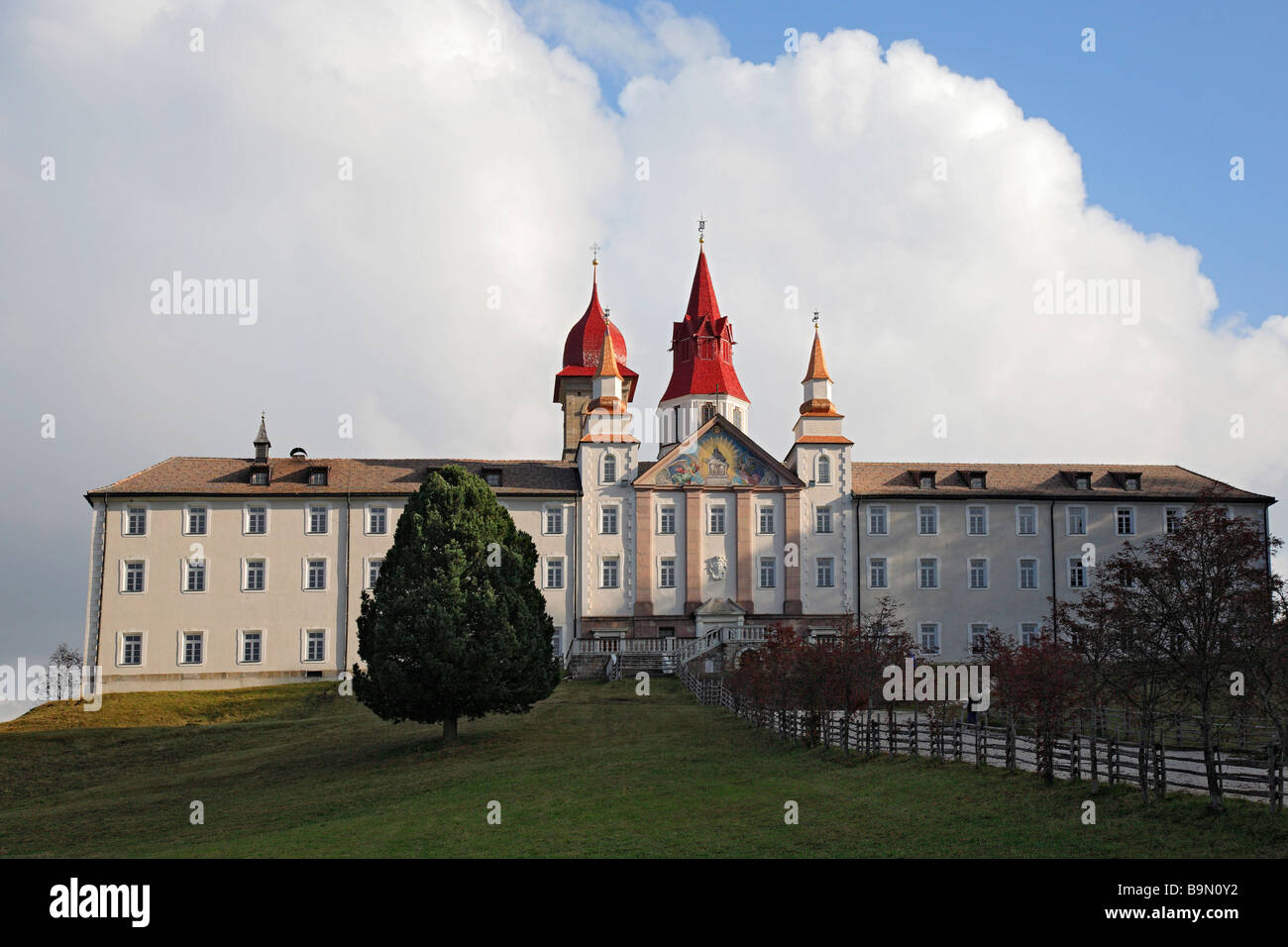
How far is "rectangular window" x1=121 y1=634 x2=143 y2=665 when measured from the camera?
58.1 metres

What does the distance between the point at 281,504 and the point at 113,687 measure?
10.8 meters

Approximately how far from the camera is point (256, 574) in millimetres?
59438

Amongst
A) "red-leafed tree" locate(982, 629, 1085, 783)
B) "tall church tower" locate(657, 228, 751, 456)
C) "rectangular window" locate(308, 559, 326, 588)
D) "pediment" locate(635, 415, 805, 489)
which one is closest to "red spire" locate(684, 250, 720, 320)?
"tall church tower" locate(657, 228, 751, 456)

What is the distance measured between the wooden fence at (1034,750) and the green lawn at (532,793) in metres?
Answer: 0.52

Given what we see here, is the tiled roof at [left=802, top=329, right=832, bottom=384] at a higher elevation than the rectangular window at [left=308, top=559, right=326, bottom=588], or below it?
higher

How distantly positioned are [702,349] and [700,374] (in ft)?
6.23

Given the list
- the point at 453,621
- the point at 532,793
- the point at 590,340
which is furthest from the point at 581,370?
the point at 532,793

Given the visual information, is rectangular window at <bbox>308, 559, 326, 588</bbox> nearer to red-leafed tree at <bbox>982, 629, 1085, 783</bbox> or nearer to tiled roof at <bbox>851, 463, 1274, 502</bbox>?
tiled roof at <bbox>851, 463, 1274, 502</bbox>

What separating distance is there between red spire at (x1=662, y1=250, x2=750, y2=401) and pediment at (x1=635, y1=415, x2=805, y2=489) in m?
10.0

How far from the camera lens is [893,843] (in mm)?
19781

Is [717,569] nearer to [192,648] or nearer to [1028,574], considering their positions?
[1028,574]

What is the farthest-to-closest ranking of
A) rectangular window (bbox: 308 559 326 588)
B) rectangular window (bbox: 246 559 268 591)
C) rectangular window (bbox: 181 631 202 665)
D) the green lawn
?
rectangular window (bbox: 308 559 326 588) → rectangular window (bbox: 246 559 268 591) → rectangular window (bbox: 181 631 202 665) → the green lawn

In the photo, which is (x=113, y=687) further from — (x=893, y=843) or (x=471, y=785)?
(x=893, y=843)
